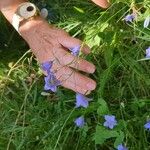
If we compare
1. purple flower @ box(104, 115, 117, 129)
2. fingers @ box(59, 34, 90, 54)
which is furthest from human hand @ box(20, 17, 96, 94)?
purple flower @ box(104, 115, 117, 129)

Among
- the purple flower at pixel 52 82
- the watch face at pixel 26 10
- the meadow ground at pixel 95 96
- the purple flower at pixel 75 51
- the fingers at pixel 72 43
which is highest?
the watch face at pixel 26 10

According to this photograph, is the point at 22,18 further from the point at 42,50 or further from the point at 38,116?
the point at 38,116

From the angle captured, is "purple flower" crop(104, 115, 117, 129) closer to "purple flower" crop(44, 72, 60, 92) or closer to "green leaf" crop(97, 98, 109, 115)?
"green leaf" crop(97, 98, 109, 115)

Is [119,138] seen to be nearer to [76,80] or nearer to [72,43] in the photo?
[76,80]

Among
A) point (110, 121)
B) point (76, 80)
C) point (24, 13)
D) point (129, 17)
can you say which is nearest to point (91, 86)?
point (76, 80)

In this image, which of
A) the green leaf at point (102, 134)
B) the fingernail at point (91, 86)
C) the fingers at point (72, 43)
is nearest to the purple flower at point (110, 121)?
the green leaf at point (102, 134)

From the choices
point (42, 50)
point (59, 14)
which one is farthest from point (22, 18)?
point (59, 14)

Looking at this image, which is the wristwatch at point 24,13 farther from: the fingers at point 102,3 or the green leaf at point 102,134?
the green leaf at point 102,134
